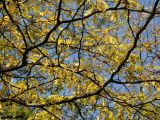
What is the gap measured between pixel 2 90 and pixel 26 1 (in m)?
1.77

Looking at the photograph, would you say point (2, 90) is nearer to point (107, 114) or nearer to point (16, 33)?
point (16, 33)

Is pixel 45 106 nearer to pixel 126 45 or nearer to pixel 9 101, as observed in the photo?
pixel 9 101

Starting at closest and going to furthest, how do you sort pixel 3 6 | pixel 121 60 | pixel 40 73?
pixel 3 6, pixel 121 60, pixel 40 73

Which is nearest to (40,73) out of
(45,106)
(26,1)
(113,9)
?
(45,106)

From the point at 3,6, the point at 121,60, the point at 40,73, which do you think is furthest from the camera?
the point at 40,73

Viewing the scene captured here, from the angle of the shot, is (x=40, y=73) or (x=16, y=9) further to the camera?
(x=40, y=73)

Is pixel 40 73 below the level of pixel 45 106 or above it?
above

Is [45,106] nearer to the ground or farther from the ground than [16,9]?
nearer to the ground

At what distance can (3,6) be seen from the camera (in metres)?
6.18

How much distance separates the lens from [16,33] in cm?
724

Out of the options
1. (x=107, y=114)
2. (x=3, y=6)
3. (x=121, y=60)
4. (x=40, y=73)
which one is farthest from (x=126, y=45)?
(x=3, y=6)

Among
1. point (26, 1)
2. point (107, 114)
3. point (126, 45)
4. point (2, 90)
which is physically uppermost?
point (26, 1)

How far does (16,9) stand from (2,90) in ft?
5.62

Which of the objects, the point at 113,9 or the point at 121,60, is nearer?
the point at 113,9
